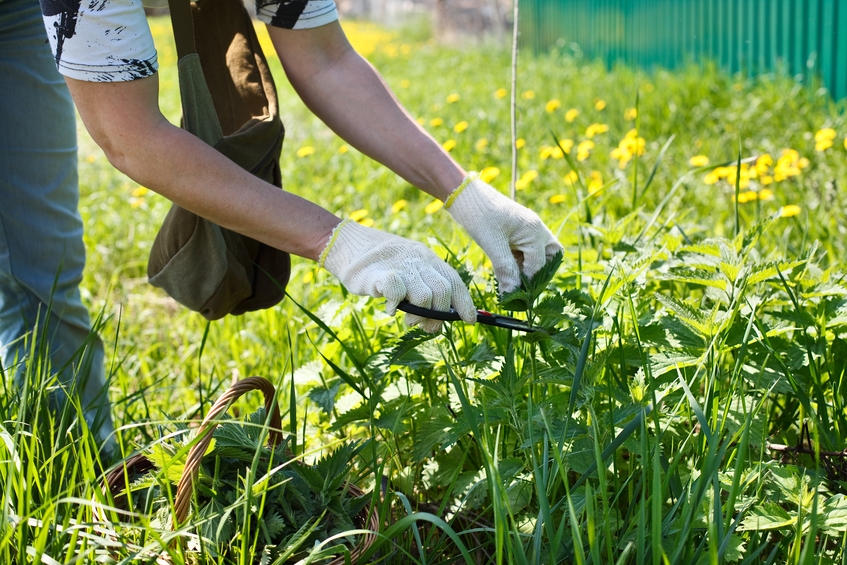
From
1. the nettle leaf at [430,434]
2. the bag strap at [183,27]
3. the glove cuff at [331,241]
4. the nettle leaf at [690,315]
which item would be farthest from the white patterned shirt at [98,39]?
the nettle leaf at [690,315]

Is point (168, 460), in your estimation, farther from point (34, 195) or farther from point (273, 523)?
point (34, 195)

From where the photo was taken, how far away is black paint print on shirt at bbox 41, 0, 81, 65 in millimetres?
1220

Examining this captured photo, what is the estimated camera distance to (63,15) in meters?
1.23

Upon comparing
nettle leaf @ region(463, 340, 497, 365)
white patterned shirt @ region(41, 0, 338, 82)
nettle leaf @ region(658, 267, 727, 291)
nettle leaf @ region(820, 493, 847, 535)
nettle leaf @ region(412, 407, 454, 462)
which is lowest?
nettle leaf @ region(412, 407, 454, 462)

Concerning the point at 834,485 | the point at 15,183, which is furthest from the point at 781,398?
the point at 15,183

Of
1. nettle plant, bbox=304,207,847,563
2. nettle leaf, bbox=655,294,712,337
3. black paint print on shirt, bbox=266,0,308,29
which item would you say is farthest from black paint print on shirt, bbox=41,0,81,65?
nettle leaf, bbox=655,294,712,337

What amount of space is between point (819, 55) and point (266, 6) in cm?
406

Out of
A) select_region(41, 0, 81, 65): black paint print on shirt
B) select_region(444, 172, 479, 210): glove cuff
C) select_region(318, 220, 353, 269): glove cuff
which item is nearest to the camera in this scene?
select_region(41, 0, 81, 65): black paint print on shirt

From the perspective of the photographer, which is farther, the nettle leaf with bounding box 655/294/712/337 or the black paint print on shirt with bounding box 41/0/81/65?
the nettle leaf with bounding box 655/294/712/337

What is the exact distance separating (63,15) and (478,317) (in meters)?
0.82

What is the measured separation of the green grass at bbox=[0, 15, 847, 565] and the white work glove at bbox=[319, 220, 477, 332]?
0.12m

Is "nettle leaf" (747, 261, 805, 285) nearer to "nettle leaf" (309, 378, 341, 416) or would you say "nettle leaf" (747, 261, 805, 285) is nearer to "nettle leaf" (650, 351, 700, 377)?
"nettle leaf" (650, 351, 700, 377)

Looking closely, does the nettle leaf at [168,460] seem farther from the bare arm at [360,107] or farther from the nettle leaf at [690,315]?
the nettle leaf at [690,315]

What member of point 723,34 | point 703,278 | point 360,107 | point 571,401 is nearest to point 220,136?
point 360,107
